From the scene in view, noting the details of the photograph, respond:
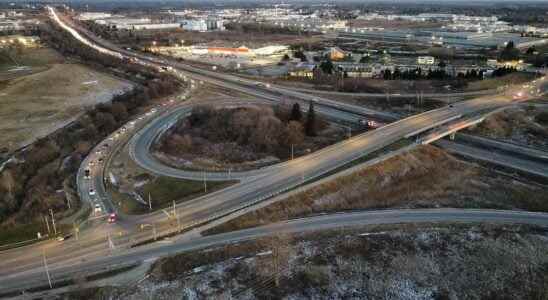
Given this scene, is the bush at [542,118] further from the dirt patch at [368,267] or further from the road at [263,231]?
the dirt patch at [368,267]

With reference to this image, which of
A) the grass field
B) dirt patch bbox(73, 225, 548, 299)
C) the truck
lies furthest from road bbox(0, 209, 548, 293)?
the grass field

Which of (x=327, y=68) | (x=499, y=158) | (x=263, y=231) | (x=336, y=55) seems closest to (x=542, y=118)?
(x=499, y=158)

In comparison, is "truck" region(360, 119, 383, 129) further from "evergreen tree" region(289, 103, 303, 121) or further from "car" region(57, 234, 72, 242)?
"car" region(57, 234, 72, 242)

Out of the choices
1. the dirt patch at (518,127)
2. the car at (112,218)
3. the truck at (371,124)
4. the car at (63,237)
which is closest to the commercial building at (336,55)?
the dirt patch at (518,127)

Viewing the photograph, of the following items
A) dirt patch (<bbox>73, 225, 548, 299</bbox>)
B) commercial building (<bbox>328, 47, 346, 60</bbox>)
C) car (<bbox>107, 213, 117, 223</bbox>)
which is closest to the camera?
dirt patch (<bbox>73, 225, 548, 299</bbox>)

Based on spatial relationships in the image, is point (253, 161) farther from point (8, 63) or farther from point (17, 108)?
point (8, 63)

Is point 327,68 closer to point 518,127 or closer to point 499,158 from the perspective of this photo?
point 518,127
